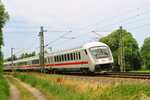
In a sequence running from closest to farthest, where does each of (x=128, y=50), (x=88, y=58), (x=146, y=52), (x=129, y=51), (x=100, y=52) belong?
(x=88, y=58)
(x=100, y=52)
(x=129, y=51)
(x=128, y=50)
(x=146, y=52)

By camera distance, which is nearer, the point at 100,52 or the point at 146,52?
the point at 100,52

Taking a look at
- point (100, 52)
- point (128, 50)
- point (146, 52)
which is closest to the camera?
point (100, 52)

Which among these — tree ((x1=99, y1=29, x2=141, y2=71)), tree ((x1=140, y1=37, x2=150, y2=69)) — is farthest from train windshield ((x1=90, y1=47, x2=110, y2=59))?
tree ((x1=140, y1=37, x2=150, y2=69))

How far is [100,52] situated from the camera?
25609mm

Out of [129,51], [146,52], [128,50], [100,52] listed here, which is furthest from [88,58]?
[146,52]

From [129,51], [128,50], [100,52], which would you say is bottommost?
[100,52]

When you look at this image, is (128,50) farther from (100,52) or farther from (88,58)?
(88,58)

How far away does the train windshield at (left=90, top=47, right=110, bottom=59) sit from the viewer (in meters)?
25.2

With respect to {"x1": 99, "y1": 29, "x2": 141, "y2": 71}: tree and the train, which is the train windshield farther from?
{"x1": 99, "y1": 29, "x2": 141, "y2": 71}: tree

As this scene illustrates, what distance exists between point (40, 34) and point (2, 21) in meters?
7.29

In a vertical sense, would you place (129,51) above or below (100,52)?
above

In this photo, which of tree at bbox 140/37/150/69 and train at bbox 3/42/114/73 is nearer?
train at bbox 3/42/114/73

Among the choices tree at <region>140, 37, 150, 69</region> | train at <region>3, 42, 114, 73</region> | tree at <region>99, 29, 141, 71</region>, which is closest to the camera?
train at <region>3, 42, 114, 73</region>

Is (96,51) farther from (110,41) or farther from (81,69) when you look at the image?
(110,41)
